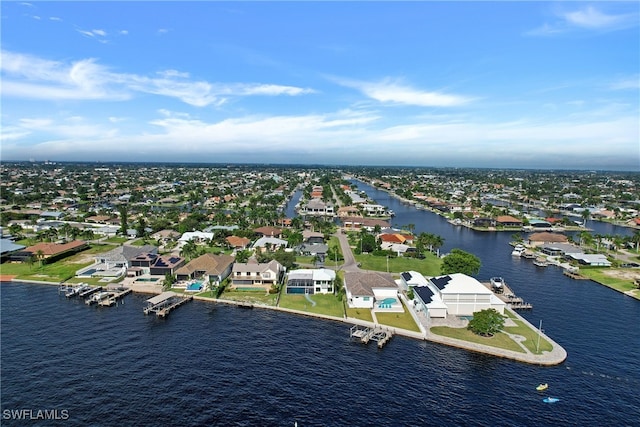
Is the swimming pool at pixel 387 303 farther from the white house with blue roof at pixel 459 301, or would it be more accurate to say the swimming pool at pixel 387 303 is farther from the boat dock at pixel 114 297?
the boat dock at pixel 114 297

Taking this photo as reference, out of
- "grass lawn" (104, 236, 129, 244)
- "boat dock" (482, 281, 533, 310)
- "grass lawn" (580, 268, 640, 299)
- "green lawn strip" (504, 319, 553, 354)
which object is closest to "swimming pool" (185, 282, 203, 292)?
"grass lawn" (104, 236, 129, 244)

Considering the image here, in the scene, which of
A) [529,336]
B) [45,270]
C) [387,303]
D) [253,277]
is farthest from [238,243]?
[529,336]

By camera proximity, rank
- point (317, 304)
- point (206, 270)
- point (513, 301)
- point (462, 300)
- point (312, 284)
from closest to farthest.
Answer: point (462, 300) < point (317, 304) < point (513, 301) < point (312, 284) < point (206, 270)

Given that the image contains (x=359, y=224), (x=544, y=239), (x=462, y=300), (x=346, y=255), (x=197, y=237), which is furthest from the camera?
(x=359, y=224)

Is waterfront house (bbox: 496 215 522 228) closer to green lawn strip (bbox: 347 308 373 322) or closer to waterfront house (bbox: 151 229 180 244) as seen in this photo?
green lawn strip (bbox: 347 308 373 322)

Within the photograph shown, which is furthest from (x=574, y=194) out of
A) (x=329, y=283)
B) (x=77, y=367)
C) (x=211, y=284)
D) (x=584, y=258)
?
(x=77, y=367)

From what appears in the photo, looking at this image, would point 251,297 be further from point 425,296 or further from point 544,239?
point 544,239

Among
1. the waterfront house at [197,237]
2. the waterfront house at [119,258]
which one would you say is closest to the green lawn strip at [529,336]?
the waterfront house at [119,258]
